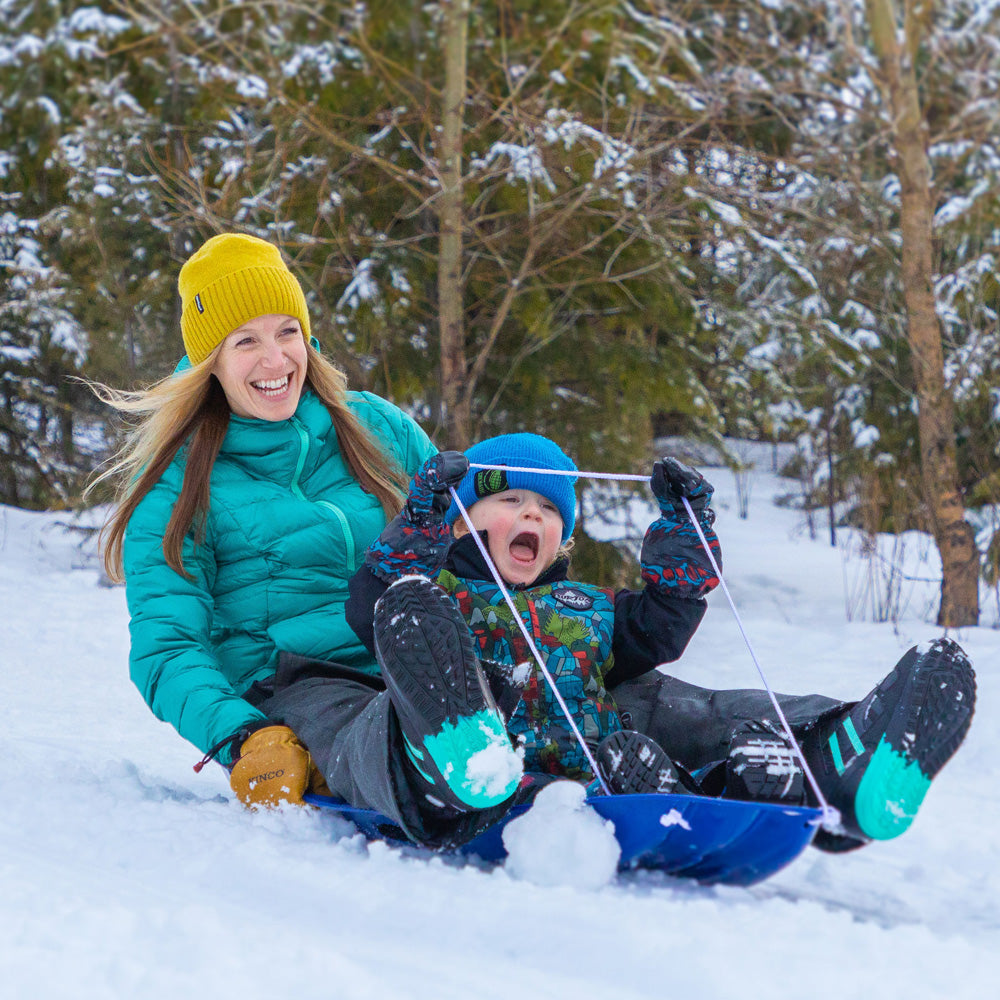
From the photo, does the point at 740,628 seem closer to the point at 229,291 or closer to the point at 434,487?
the point at 434,487

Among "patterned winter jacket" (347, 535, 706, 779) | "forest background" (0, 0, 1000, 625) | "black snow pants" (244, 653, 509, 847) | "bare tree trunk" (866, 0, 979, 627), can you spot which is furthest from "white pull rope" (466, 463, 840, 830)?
"bare tree trunk" (866, 0, 979, 627)

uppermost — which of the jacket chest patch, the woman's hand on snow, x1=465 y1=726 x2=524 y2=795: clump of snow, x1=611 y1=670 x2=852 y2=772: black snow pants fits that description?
the jacket chest patch

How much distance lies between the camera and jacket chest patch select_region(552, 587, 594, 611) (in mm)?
2355

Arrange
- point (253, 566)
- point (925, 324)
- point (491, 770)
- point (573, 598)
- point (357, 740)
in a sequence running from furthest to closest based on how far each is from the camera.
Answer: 1. point (925, 324)
2. point (253, 566)
3. point (573, 598)
4. point (357, 740)
5. point (491, 770)

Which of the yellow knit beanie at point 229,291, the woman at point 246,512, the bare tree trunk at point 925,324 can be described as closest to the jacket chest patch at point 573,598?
the woman at point 246,512

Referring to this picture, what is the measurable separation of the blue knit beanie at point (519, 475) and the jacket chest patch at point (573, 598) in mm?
207

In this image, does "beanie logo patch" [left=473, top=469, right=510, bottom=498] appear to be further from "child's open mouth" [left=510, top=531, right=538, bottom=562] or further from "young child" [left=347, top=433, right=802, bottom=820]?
"child's open mouth" [left=510, top=531, right=538, bottom=562]

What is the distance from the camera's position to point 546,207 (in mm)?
5363

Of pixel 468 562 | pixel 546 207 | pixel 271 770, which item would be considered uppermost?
pixel 546 207

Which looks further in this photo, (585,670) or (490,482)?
(490,482)

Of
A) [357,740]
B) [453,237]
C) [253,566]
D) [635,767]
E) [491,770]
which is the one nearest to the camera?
[491,770]

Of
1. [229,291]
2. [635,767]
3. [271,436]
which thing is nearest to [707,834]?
[635,767]

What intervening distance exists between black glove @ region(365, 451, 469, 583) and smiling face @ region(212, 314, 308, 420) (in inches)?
26.5

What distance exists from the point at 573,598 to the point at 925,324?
3746mm
